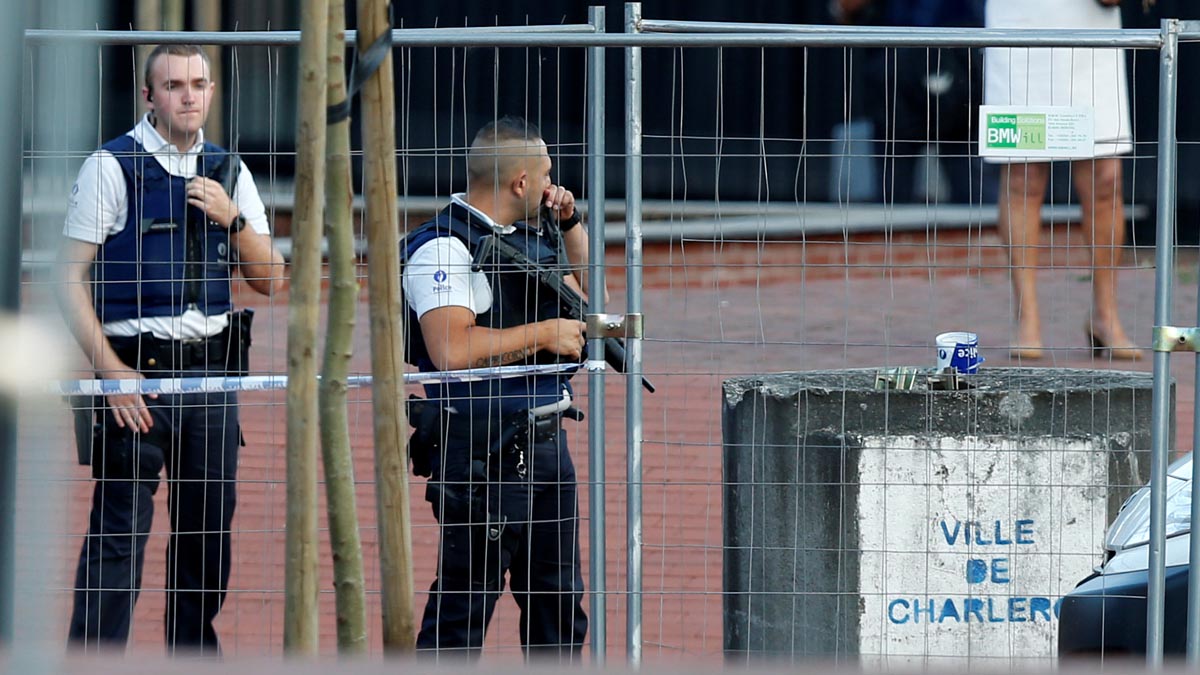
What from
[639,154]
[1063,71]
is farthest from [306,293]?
[1063,71]

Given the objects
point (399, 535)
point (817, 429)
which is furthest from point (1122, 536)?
point (399, 535)

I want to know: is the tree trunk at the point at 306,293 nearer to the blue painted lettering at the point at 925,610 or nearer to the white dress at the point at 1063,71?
the blue painted lettering at the point at 925,610

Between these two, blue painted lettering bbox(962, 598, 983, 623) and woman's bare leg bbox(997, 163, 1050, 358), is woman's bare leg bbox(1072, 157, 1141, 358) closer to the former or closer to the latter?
woman's bare leg bbox(997, 163, 1050, 358)

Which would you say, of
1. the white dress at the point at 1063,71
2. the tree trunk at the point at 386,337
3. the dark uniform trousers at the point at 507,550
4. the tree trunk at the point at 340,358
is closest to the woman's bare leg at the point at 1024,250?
the white dress at the point at 1063,71

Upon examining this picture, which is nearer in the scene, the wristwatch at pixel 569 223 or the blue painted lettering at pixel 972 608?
the blue painted lettering at pixel 972 608

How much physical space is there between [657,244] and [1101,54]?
208cm

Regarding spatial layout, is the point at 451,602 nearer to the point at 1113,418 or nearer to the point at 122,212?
the point at 122,212

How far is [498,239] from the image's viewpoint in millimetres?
4746

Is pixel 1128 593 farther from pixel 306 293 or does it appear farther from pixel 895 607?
pixel 306 293

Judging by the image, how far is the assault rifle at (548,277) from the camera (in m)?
4.72

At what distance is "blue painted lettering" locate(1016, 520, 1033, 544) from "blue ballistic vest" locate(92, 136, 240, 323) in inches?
92.4

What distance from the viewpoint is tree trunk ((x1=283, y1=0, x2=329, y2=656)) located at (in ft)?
9.20

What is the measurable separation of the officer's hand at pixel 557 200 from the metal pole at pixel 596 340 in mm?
167

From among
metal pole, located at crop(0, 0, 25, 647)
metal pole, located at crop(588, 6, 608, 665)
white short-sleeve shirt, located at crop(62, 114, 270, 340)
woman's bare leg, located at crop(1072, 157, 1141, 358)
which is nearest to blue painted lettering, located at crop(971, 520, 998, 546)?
woman's bare leg, located at crop(1072, 157, 1141, 358)
